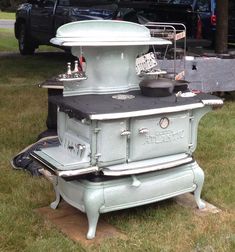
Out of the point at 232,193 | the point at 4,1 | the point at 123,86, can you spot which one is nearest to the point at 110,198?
the point at 123,86

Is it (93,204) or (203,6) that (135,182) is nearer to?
(93,204)

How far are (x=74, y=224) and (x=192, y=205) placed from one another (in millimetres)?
982

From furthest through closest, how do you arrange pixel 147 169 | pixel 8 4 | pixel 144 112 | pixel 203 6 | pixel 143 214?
pixel 8 4 → pixel 203 6 → pixel 143 214 → pixel 147 169 → pixel 144 112

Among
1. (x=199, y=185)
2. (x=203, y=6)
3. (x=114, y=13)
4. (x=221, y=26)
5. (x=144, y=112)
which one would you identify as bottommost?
(x=199, y=185)

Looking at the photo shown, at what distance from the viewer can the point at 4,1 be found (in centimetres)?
3828

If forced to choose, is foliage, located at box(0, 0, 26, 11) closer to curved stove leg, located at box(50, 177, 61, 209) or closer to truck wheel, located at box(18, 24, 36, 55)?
truck wheel, located at box(18, 24, 36, 55)

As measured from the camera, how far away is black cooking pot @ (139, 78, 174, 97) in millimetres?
3887

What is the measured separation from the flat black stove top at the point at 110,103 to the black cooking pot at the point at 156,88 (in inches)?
1.4

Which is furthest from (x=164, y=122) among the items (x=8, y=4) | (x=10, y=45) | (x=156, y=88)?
(x=8, y=4)

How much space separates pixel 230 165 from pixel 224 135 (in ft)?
3.52

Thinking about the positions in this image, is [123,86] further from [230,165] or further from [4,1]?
[4,1]

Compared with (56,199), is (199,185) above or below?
above

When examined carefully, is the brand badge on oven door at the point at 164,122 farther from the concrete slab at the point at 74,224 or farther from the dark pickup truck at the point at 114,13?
the dark pickup truck at the point at 114,13

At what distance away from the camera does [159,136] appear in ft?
12.4
